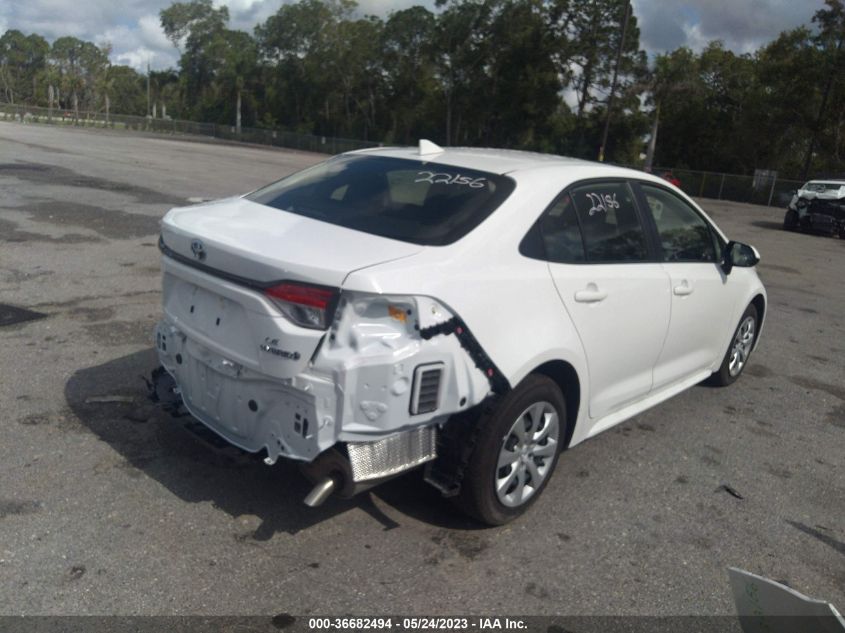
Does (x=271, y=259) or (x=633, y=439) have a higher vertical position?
(x=271, y=259)

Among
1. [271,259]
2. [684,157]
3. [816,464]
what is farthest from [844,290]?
[684,157]

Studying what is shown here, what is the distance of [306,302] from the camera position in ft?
10.6

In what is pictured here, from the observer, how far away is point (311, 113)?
273ft

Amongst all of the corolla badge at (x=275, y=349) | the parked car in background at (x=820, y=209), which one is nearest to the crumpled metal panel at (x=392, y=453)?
the corolla badge at (x=275, y=349)

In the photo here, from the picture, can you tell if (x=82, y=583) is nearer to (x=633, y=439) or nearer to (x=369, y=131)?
(x=633, y=439)

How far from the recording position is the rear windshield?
12.3 feet

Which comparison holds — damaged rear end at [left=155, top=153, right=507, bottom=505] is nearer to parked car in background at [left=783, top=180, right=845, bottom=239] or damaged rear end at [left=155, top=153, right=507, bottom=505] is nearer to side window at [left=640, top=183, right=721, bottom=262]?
side window at [left=640, top=183, right=721, bottom=262]

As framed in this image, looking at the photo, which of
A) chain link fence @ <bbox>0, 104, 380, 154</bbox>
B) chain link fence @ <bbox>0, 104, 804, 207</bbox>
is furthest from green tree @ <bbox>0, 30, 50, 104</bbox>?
chain link fence @ <bbox>0, 104, 380, 154</bbox>

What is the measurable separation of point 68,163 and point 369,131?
56.2 meters

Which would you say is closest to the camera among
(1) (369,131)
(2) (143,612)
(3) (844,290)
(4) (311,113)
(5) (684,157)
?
(2) (143,612)

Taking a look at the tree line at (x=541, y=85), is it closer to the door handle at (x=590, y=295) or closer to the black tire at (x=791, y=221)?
the black tire at (x=791, y=221)

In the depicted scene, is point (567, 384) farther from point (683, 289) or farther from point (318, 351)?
point (318, 351)

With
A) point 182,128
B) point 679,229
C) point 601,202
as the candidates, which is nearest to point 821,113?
point 679,229

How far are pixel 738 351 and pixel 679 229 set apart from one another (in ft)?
5.41
